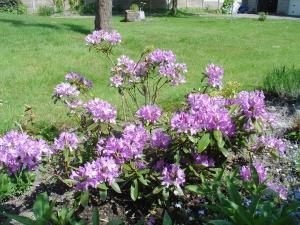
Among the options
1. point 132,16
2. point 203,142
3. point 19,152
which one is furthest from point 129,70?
point 132,16

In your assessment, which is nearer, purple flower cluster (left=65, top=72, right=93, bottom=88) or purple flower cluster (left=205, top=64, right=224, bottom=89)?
purple flower cluster (left=205, top=64, right=224, bottom=89)

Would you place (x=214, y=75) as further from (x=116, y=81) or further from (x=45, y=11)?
(x=45, y=11)

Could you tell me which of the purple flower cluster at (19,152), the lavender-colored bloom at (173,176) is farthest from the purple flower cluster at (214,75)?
the purple flower cluster at (19,152)

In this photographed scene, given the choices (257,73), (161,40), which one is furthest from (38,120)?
(161,40)

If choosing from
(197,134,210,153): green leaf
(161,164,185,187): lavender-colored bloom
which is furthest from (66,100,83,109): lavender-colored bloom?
(197,134,210,153): green leaf

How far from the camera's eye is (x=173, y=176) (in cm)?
299

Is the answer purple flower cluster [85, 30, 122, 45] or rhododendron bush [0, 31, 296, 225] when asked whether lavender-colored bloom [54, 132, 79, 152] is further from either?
purple flower cluster [85, 30, 122, 45]

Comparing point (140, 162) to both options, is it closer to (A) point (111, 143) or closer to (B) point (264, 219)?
(A) point (111, 143)

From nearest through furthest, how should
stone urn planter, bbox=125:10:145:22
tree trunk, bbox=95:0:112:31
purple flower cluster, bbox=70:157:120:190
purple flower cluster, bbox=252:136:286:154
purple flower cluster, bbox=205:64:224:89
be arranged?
purple flower cluster, bbox=70:157:120:190
purple flower cluster, bbox=252:136:286:154
purple flower cluster, bbox=205:64:224:89
tree trunk, bbox=95:0:112:31
stone urn planter, bbox=125:10:145:22

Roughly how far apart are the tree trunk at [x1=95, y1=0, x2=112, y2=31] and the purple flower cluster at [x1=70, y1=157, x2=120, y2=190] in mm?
10417

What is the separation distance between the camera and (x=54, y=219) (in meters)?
2.61

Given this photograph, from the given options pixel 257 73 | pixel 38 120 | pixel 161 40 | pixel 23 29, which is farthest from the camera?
pixel 23 29

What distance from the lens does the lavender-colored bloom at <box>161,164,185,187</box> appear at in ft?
9.73

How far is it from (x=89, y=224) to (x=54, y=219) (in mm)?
617
